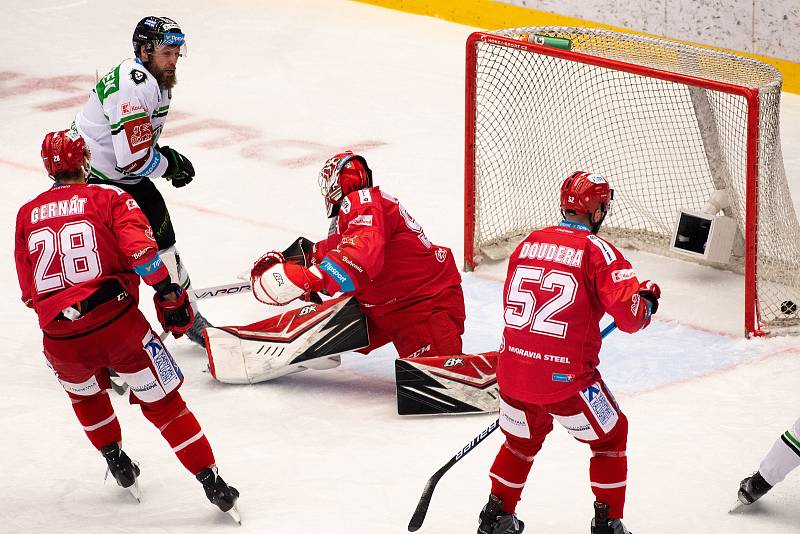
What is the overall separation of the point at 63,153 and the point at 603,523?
1.77m

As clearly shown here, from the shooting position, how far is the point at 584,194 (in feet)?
10.7

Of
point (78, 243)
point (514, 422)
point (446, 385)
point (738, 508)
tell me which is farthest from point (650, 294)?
point (78, 243)

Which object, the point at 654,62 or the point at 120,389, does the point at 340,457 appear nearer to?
the point at 120,389

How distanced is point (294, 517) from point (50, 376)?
1528 mm

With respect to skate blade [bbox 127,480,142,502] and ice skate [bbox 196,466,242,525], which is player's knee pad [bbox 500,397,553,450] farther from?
skate blade [bbox 127,480,142,502]

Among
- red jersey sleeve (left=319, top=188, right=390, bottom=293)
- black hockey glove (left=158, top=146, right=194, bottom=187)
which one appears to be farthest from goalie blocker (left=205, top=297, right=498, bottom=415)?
black hockey glove (left=158, top=146, right=194, bottom=187)

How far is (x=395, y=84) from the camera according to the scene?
8570 millimetres

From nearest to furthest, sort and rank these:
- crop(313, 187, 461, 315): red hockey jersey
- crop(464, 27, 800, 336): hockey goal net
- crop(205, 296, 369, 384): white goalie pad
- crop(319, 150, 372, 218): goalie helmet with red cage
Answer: crop(313, 187, 461, 315): red hockey jersey
crop(319, 150, 372, 218): goalie helmet with red cage
crop(205, 296, 369, 384): white goalie pad
crop(464, 27, 800, 336): hockey goal net

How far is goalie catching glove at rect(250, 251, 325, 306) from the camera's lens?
407cm

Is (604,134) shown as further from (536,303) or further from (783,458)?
(536,303)

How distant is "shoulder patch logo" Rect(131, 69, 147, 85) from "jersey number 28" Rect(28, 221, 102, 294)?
1232 millimetres

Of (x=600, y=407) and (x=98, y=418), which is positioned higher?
(x=600, y=407)

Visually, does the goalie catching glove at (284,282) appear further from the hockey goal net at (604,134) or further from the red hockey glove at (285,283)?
the hockey goal net at (604,134)

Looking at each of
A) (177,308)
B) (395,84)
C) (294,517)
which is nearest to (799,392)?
(294,517)
